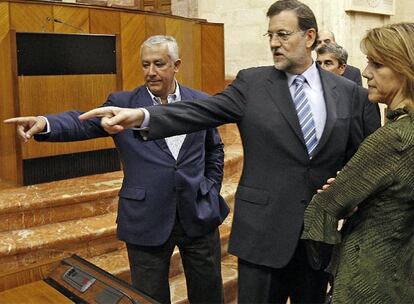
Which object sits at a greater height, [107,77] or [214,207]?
[107,77]

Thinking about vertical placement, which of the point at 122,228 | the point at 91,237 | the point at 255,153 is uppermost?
the point at 255,153

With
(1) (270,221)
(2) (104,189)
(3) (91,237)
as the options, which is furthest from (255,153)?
(2) (104,189)

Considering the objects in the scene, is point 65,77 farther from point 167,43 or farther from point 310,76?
point 310,76

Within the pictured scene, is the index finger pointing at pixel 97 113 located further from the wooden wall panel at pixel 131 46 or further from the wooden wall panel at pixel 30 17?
the wooden wall panel at pixel 131 46

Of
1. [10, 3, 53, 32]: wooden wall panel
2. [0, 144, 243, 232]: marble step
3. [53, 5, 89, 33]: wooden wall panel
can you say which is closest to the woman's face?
[0, 144, 243, 232]: marble step

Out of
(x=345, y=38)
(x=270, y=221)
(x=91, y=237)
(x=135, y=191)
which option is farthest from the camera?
(x=345, y=38)

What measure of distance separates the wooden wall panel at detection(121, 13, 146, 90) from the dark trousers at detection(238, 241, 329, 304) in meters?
2.93

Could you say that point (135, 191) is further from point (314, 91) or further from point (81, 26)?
point (81, 26)

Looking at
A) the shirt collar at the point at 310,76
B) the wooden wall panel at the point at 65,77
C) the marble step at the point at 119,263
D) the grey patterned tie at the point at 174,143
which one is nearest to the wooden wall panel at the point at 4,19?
the wooden wall panel at the point at 65,77

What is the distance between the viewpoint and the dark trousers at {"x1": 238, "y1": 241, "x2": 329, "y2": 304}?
1960 mm

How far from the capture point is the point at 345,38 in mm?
6910

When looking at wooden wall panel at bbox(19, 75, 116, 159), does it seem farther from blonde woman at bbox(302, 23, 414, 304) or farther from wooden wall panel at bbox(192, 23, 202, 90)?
blonde woman at bbox(302, 23, 414, 304)

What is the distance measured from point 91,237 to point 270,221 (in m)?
1.73

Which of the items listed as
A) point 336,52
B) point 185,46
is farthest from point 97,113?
point 185,46
